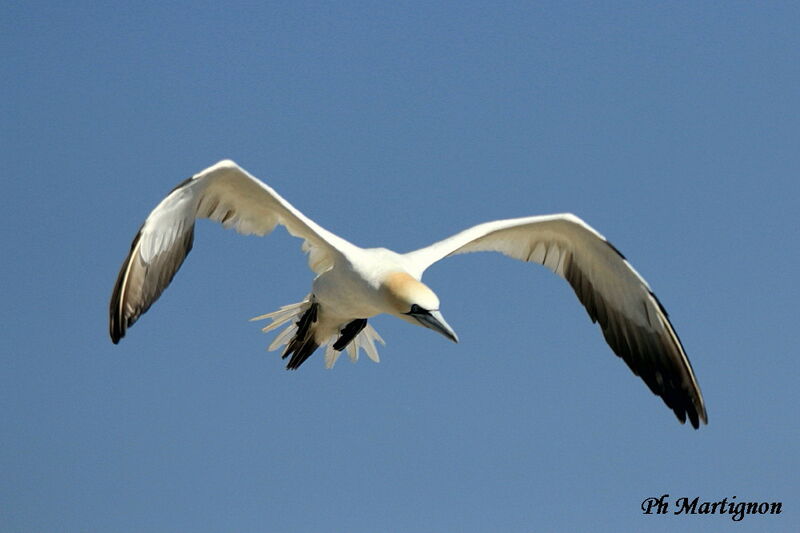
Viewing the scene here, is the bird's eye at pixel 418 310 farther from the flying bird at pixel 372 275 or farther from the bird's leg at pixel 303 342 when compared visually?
the bird's leg at pixel 303 342

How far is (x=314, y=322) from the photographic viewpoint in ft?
33.1

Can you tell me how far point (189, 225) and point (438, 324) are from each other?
6.92ft

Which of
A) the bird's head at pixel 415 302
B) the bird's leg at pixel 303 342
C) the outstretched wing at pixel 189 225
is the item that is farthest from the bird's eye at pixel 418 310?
the bird's leg at pixel 303 342

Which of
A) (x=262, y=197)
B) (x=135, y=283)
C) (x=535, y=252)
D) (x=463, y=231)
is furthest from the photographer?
(x=535, y=252)

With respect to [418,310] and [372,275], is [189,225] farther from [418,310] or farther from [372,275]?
[418,310]

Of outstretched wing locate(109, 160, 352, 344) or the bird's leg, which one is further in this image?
the bird's leg

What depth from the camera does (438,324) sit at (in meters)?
8.41

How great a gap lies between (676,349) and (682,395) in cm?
40

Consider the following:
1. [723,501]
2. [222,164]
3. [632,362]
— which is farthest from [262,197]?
[723,501]

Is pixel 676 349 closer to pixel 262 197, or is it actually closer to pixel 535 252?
pixel 535 252

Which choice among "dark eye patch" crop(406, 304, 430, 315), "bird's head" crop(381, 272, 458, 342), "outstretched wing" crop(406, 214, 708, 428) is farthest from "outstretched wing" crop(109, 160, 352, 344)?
"outstretched wing" crop(406, 214, 708, 428)

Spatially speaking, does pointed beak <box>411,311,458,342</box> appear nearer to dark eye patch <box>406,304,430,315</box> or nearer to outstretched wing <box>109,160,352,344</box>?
dark eye patch <box>406,304,430,315</box>

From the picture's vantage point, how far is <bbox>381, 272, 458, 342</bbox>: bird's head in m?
8.41

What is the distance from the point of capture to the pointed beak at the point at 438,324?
27.6 ft
